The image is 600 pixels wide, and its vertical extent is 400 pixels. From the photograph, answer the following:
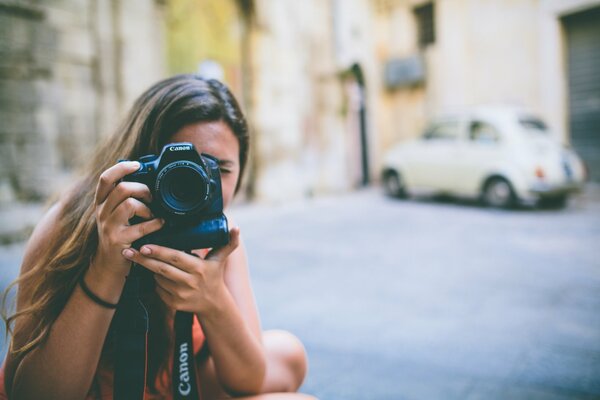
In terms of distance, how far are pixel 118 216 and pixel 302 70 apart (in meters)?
9.22

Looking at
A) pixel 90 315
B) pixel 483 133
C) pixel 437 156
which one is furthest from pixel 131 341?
pixel 437 156

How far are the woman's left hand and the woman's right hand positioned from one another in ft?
0.12

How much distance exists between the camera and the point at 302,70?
9812 millimetres

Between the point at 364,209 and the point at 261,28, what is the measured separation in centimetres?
401

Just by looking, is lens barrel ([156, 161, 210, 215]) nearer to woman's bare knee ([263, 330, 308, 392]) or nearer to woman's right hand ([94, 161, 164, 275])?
woman's right hand ([94, 161, 164, 275])

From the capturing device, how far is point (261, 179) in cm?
902

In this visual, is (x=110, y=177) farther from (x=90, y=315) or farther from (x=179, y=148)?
(x=90, y=315)

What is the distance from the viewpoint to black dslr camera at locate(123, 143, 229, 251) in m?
1.09

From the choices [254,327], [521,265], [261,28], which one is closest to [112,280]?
[254,327]

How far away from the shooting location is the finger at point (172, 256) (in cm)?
104

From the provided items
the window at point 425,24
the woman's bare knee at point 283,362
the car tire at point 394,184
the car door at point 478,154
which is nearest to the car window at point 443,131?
the car door at point 478,154

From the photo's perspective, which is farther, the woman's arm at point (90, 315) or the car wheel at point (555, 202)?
the car wheel at point (555, 202)

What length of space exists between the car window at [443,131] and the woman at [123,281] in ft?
25.8

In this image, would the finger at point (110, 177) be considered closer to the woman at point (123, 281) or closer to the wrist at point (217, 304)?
the woman at point (123, 281)
